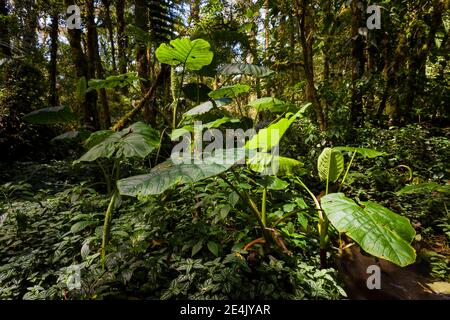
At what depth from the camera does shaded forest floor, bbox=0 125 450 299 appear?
4.69 feet

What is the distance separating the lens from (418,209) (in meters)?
2.63

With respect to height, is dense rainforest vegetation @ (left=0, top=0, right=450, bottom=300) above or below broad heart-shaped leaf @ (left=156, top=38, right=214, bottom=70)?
below

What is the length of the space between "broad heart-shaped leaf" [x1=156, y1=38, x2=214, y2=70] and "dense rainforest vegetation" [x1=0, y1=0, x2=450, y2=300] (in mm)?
18

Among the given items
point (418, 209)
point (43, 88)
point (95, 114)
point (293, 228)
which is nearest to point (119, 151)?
point (293, 228)

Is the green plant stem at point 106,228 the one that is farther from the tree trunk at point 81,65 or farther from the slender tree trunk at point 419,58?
the slender tree trunk at point 419,58

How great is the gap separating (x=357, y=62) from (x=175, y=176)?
12.4 feet

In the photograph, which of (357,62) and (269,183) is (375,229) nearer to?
(269,183)

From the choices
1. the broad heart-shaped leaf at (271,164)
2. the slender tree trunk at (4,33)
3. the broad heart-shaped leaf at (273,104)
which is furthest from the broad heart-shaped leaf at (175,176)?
the slender tree trunk at (4,33)

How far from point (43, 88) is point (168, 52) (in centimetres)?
375

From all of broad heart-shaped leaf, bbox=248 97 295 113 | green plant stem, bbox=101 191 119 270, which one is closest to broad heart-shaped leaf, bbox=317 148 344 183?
broad heart-shaped leaf, bbox=248 97 295 113

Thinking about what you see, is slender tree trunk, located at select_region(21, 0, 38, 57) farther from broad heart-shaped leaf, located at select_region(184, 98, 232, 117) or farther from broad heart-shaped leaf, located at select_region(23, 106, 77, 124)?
broad heart-shaped leaf, located at select_region(184, 98, 232, 117)

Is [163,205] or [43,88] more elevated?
[43,88]

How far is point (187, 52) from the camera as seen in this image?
235 cm
